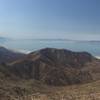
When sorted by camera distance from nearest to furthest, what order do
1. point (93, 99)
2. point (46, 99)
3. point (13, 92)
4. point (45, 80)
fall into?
1. point (93, 99)
2. point (46, 99)
3. point (13, 92)
4. point (45, 80)

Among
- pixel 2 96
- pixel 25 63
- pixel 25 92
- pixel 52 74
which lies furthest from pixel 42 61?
pixel 2 96

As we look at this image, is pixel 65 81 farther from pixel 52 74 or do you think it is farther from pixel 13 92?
pixel 13 92

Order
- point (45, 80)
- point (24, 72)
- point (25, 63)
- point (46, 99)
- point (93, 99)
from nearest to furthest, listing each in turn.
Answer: point (93, 99) < point (46, 99) < point (45, 80) < point (24, 72) < point (25, 63)

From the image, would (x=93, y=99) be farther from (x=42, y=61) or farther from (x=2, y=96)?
(x=42, y=61)

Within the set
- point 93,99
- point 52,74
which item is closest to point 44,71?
point 52,74

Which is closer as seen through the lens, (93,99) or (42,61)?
(93,99)

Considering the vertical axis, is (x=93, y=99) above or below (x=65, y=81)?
above

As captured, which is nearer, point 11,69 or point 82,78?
point 11,69

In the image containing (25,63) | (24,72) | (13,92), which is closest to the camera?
(13,92)

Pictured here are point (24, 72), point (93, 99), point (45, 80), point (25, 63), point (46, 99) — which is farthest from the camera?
point (25, 63)
